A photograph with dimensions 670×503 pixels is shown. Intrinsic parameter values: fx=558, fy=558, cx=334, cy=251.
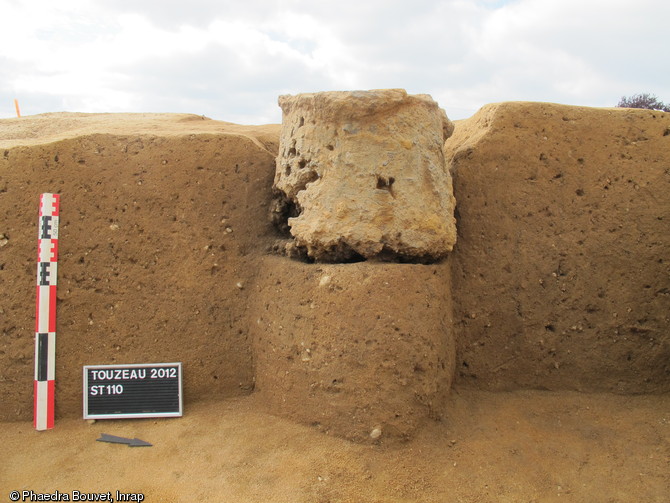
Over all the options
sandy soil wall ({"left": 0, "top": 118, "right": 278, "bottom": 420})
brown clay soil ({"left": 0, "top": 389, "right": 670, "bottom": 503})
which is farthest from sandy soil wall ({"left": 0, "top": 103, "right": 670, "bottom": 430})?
brown clay soil ({"left": 0, "top": 389, "right": 670, "bottom": 503})

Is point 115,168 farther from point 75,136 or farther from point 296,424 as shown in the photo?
point 296,424

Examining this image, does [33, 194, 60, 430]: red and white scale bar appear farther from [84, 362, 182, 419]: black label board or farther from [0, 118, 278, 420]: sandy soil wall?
[84, 362, 182, 419]: black label board

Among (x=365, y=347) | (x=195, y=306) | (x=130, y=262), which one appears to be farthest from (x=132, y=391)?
(x=365, y=347)

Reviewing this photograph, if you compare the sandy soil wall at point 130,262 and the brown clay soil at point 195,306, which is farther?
the sandy soil wall at point 130,262

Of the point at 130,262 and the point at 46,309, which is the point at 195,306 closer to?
the point at 130,262

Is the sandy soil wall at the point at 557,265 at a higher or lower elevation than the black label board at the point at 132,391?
higher

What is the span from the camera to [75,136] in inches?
120

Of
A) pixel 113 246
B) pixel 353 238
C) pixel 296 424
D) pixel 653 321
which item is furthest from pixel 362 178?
pixel 653 321

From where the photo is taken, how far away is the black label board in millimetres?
2926

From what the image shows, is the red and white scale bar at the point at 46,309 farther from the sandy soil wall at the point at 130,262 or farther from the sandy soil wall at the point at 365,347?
the sandy soil wall at the point at 365,347

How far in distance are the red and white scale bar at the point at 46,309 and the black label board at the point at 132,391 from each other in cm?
19

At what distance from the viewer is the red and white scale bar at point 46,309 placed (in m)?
2.92

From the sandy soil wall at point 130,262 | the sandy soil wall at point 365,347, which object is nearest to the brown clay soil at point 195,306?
the sandy soil wall at point 130,262

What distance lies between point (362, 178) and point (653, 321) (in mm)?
1829
